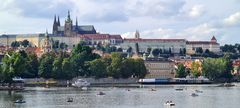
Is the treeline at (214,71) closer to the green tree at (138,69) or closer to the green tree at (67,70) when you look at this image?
the green tree at (138,69)

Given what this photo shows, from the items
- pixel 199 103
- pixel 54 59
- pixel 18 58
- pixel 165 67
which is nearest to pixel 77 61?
pixel 54 59

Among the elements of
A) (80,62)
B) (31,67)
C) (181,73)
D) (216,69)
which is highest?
(80,62)

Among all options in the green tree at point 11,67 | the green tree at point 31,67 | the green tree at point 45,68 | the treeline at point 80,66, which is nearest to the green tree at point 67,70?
the treeline at point 80,66

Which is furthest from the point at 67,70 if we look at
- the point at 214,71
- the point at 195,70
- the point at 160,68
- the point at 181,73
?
the point at 160,68

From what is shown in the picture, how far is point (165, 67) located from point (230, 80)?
2313cm

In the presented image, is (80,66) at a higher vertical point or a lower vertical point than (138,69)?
higher

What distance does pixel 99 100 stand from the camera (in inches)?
2891

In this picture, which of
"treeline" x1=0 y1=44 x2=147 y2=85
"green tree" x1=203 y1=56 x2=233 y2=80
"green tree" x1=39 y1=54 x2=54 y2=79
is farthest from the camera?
"green tree" x1=203 y1=56 x2=233 y2=80

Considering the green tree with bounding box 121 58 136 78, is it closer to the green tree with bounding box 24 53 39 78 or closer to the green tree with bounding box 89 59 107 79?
the green tree with bounding box 89 59 107 79

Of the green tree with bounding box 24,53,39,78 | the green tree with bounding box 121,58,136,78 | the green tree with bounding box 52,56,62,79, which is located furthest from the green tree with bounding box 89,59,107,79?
the green tree with bounding box 24,53,39,78

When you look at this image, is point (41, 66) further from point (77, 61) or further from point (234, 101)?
point (234, 101)

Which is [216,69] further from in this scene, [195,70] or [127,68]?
[127,68]

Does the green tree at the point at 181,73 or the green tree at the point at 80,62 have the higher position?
the green tree at the point at 80,62

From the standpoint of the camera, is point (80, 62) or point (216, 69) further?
point (216, 69)
